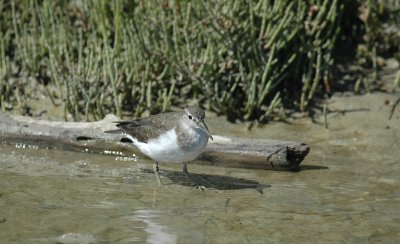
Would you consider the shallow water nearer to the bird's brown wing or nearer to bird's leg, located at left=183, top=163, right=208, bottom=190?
bird's leg, located at left=183, top=163, right=208, bottom=190

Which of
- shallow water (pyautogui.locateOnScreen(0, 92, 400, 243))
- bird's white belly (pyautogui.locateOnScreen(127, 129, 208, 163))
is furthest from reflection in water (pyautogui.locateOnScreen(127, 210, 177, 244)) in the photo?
bird's white belly (pyautogui.locateOnScreen(127, 129, 208, 163))

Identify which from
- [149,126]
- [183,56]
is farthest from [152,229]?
[183,56]

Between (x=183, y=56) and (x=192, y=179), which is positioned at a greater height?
(x=183, y=56)

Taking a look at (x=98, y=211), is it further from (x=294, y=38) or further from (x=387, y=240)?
(x=294, y=38)

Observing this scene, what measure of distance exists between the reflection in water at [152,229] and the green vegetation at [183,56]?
3.15 meters

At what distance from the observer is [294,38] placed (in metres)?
10.1

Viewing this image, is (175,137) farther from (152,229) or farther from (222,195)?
(152,229)

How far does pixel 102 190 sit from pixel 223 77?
122 inches

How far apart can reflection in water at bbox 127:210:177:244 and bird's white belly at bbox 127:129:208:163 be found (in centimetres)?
82

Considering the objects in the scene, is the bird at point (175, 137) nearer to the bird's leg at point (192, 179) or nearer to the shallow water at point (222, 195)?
the bird's leg at point (192, 179)

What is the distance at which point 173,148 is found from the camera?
287 inches

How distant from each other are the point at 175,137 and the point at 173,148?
11 centimetres

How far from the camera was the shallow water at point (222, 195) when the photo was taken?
612cm

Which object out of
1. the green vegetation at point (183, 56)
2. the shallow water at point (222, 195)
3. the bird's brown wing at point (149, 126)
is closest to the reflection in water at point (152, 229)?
the shallow water at point (222, 195)
